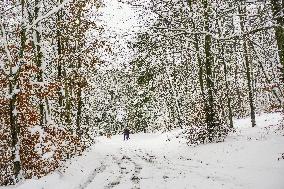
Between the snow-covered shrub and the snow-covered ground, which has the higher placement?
the snow-covered shrub

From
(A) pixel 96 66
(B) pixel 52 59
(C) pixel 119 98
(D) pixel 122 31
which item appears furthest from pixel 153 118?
(D) pixel 122 31

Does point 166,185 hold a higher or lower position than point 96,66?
lower

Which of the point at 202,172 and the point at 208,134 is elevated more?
the point at 208,134

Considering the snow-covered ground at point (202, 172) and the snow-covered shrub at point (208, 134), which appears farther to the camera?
the snow-covered shrub at point (208, 134)

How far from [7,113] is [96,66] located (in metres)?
11.5

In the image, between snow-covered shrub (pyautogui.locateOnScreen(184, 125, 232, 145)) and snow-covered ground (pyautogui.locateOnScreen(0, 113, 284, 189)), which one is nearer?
snow-covered ground (pyautogui.locateOnScreen(0, 113, 284, 189))

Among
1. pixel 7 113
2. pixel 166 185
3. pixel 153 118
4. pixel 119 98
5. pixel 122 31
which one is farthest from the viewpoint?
pixel 119 98

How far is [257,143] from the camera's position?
15844 mm

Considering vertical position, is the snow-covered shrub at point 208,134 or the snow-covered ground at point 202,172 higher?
the snow-covered shrub at point 208,134

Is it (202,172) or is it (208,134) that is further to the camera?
(208,134)

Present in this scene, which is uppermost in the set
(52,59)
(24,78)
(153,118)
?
(52,59)

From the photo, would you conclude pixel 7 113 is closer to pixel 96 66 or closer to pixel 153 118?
pixel 96 66

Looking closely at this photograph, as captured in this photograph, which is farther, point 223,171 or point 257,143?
point 257,143

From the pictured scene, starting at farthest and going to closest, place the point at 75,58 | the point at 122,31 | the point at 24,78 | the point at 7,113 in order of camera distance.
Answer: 1. the point at 75,58
2. the point at 7,113
3. the point at 24,78
4. the point at 122,31
